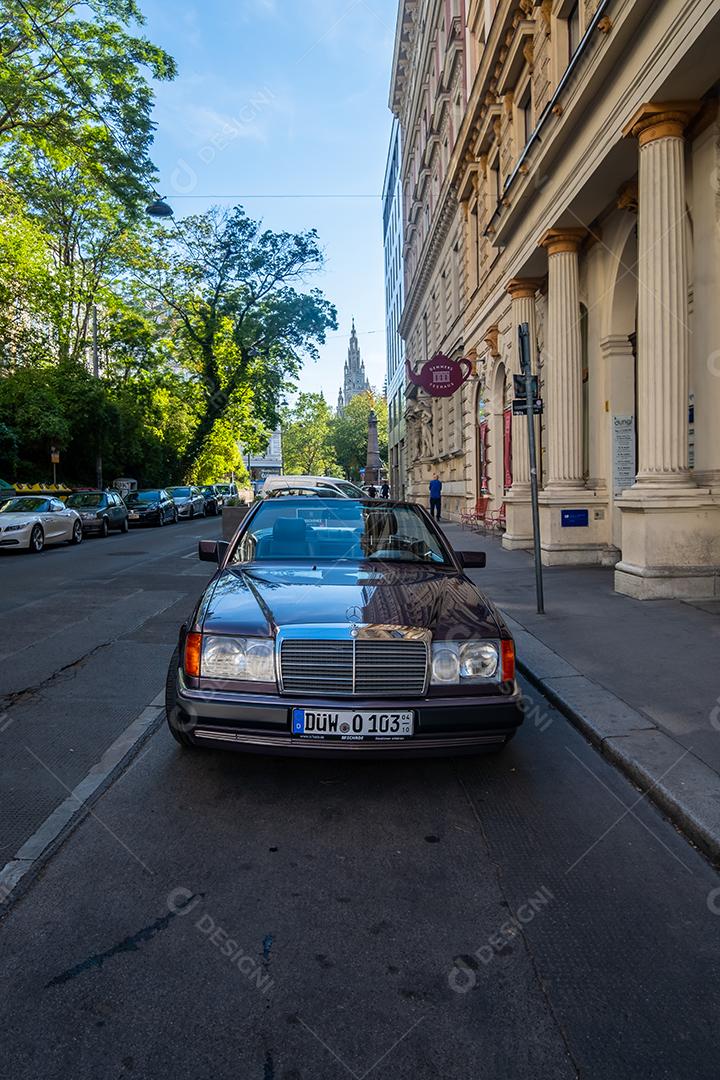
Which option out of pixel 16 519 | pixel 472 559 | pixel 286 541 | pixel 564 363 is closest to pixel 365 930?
pixel 286 541

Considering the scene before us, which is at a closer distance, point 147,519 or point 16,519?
point 16,519

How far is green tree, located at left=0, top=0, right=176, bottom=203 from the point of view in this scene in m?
19.0

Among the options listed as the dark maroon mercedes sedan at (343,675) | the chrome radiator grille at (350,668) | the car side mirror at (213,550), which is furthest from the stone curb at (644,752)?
the car side mirror at (213,550)

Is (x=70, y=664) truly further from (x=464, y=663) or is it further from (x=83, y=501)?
(x=83, y=501)

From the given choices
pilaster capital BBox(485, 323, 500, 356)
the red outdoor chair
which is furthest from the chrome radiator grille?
the red outdoor chair

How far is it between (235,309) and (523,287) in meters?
26.8

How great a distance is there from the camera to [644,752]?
409 cm

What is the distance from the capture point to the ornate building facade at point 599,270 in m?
8.79

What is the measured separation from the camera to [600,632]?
7242 millimetres

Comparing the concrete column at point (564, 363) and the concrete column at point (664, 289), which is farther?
the concrete column at point (564, 363)

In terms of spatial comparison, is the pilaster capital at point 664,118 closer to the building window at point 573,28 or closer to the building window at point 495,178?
the building window at point 573,28

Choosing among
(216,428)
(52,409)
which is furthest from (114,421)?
(216,428)

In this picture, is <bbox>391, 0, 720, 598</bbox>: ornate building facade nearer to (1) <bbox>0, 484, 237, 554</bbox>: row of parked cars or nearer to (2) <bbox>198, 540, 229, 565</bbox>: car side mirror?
(2) <bbox>198, 540, 229, 565</bbox>: car side mirror

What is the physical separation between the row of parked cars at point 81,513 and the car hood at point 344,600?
48.8 feet
